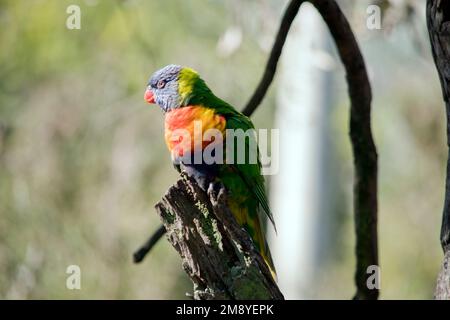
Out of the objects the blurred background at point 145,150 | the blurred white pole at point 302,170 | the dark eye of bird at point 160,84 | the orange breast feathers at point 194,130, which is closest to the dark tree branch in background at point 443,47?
the orange breast feathers at point 194,130

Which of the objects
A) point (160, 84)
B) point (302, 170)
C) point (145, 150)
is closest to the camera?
point (160, 84)

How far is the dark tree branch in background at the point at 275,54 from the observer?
9.21ft

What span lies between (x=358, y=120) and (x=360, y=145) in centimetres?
10

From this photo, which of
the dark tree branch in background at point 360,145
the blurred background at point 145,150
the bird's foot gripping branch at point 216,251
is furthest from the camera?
the blurred background at point 145,150

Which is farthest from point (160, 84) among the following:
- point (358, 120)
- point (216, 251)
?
point (216, 251)

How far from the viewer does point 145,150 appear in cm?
759

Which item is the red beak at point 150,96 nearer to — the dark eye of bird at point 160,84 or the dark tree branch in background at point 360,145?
the dark eye of bird at point 160,84

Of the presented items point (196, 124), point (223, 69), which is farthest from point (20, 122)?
point (196, 124)

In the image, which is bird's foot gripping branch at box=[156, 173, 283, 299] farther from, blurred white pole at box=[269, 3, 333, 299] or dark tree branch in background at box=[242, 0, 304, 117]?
blurred white pole at box=[269, 3, 333, 299]

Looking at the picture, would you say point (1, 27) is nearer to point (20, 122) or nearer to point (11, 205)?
point (20, 122)

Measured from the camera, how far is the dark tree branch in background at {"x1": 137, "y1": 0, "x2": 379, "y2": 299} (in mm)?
2771

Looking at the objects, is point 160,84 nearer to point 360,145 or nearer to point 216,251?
point 360,145
